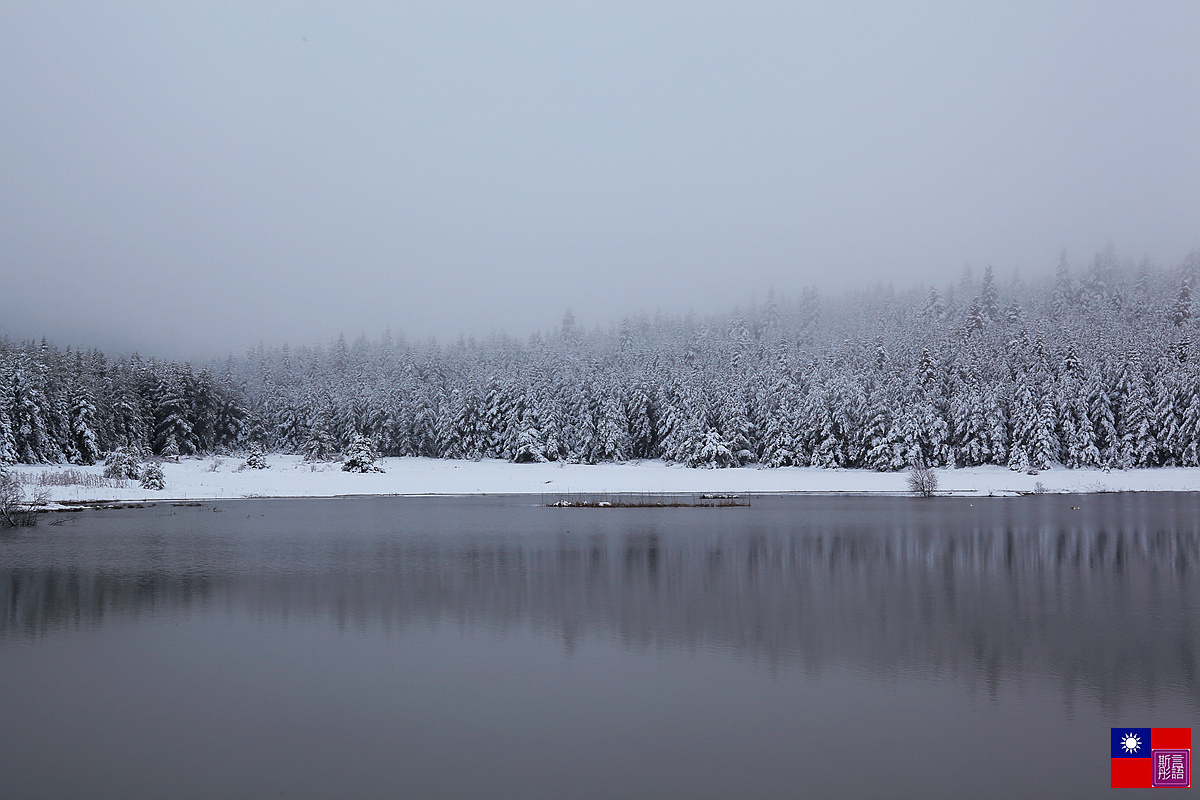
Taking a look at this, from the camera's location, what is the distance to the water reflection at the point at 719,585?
48.9ft

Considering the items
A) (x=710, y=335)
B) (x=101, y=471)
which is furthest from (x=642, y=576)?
(x=710, y=335)

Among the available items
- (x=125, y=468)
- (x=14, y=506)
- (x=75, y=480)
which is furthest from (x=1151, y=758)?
(x=125, y=468)

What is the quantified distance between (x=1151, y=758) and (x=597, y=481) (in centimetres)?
5673

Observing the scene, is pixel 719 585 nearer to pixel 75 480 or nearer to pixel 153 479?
pixel 153 479

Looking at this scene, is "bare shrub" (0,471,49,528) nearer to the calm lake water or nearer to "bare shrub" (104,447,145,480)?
the calm lake water

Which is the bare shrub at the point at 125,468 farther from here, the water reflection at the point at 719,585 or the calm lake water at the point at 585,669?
the calm lake water at the point at 585,669

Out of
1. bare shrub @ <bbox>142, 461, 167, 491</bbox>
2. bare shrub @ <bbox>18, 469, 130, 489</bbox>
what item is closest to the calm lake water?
bare shrub @ <bbox>142, 461, 167, 491</bbox>

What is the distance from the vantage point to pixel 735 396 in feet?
268

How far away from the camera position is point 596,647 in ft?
49.8

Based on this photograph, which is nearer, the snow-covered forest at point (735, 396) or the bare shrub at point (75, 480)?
the bare shrub at point (75, 480)

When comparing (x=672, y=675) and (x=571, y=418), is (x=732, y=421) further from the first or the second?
(x=672, y=675)

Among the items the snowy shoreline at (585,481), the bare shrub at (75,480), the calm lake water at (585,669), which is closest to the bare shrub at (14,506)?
the calm lake water at (585,669)

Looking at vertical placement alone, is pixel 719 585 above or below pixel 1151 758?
below

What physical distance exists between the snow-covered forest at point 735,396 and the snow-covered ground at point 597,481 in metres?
3.60
